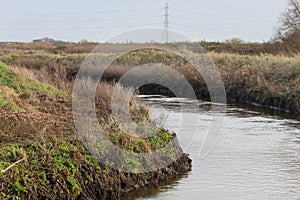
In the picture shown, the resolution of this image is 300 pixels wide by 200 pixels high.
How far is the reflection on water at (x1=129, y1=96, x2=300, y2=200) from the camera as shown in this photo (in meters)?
10.1

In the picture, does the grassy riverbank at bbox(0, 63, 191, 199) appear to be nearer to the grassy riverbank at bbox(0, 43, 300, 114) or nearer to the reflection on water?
the reflection on water

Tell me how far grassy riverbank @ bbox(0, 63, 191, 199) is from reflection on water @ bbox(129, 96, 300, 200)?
0.50 metres

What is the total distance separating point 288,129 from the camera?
17.1 metres

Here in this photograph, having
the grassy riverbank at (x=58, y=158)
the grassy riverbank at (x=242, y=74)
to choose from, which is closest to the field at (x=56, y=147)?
the grassy riverbank at (x=58, y=158)

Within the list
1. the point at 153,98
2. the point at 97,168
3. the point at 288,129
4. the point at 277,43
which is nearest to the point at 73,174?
the point at 97,168

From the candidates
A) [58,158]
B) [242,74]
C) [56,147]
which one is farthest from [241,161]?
[242,74]

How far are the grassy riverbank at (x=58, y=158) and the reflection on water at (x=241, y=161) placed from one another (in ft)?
1.64

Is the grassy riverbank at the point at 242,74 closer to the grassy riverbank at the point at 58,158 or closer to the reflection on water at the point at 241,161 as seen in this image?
the reflection on water at the point at 241,161

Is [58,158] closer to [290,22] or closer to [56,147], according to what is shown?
[56,147]

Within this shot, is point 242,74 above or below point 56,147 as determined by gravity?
above

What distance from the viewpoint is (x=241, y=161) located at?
12500 mm

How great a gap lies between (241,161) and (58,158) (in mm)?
5025

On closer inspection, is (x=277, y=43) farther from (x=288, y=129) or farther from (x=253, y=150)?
(x=253, y=150)

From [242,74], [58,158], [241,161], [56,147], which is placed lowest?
[241,161]
